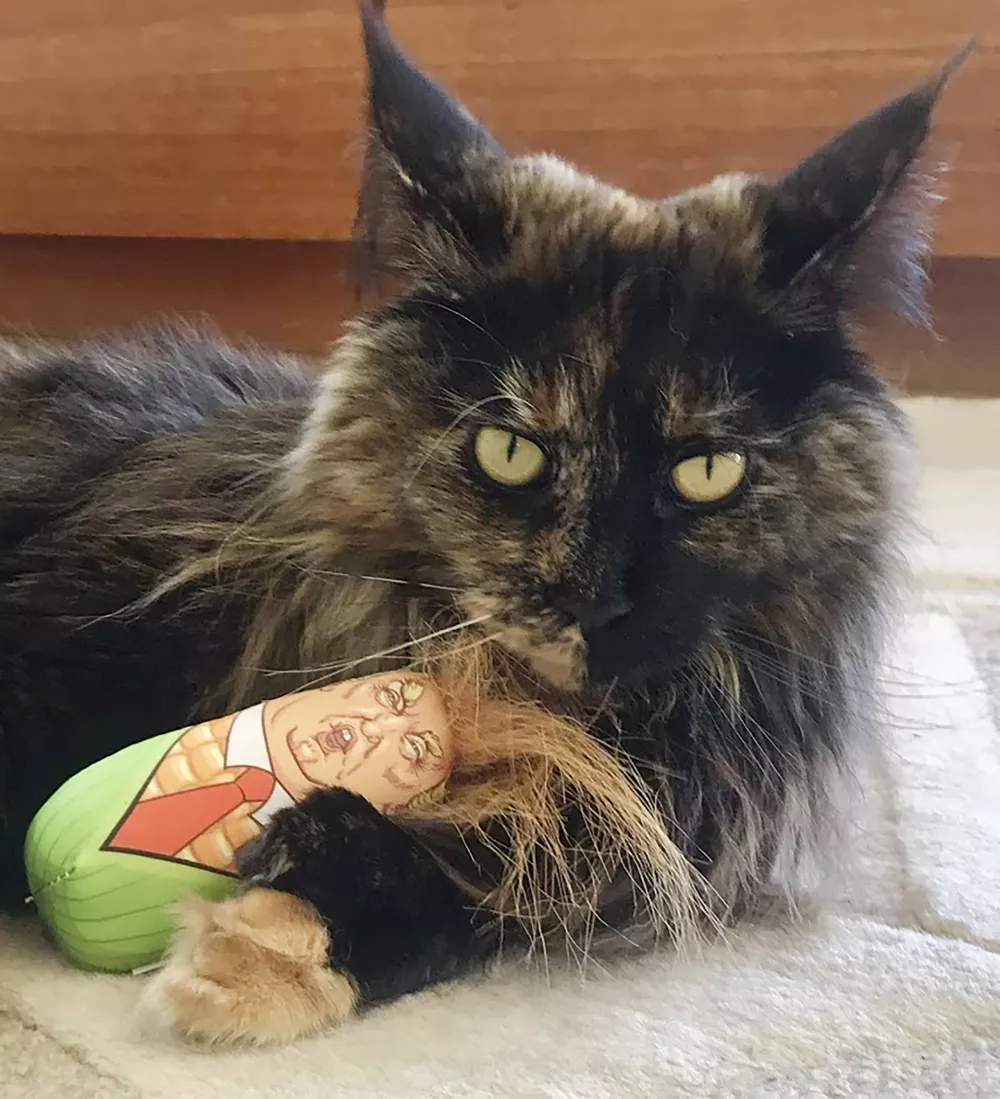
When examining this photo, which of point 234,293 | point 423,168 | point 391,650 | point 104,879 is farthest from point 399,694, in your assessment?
point 234,293

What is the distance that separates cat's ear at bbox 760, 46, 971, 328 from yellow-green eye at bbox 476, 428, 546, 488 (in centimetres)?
24

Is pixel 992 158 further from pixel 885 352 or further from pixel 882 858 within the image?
pixel 882 858

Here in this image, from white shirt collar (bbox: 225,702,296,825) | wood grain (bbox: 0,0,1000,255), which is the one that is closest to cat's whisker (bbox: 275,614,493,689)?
white shirt collar (bbox: 225,702,296,825)

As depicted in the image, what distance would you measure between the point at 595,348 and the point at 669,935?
0.49 metres

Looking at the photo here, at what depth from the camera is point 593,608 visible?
938 millimetres

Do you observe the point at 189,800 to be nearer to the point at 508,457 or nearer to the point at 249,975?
the point at 249,975

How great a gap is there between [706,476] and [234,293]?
172cm

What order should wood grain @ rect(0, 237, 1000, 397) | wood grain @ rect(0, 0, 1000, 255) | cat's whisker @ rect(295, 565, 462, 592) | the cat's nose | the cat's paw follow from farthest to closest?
wood grain @ rect(0, 237, 1000, 397) < wood grain @ rect(0, 0, 1000, 255) < cat's whisker @ rect(295, 565, 462, 592) < the cat's nose < the cat's paw

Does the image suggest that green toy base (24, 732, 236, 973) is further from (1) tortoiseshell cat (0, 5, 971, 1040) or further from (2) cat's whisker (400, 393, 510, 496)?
(2) cat's whisker (400, 393, 510, 496)

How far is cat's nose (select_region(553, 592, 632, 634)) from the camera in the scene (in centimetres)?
93

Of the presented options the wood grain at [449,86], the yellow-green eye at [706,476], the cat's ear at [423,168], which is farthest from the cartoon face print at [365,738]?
the wood grain at [449,86]

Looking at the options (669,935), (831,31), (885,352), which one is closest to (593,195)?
(885,352)

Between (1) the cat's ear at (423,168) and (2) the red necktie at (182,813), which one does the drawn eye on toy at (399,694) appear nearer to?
(2) the red necktie at (182,813)

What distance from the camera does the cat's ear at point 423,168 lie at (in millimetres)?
1026
